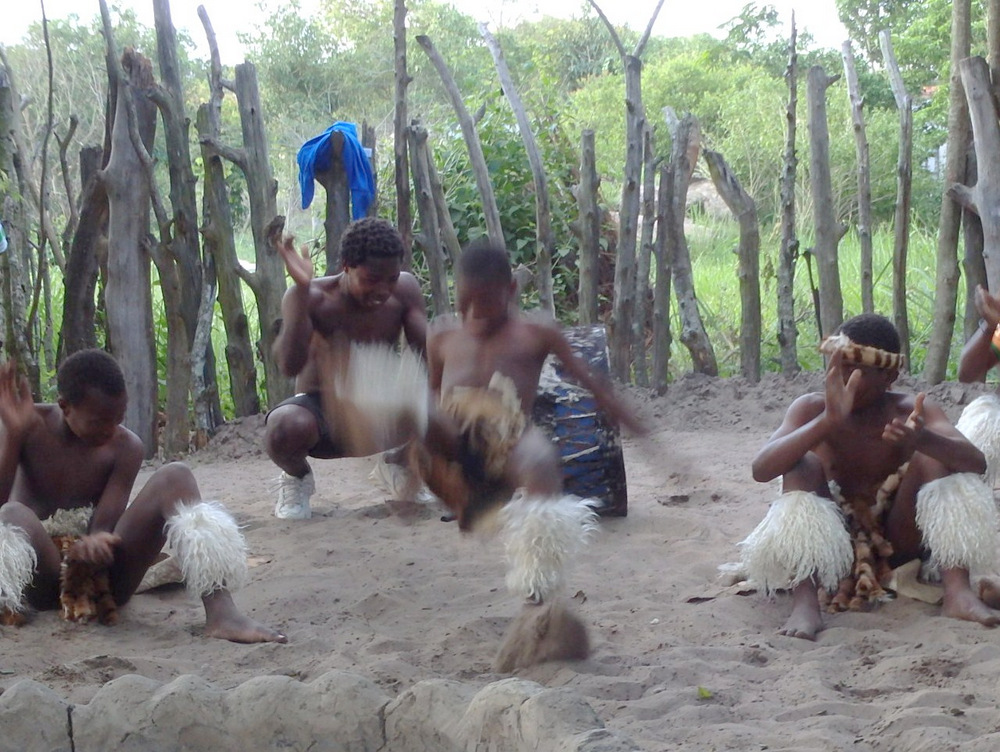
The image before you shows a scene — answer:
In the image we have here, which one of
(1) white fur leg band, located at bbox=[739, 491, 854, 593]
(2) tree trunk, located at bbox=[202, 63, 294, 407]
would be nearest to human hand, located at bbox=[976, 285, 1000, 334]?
(1) white fur leg band, located at bbox=[739, 491, 854, 593]

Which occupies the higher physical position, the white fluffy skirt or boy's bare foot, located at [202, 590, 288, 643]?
the white fluffy skirt

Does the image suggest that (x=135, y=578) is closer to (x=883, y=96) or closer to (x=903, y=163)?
(x=903, y=163)

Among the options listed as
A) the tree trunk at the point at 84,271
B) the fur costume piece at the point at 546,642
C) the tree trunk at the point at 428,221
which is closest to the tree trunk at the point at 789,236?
the tree trunk at the point at 428,221

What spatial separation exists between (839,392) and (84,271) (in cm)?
434

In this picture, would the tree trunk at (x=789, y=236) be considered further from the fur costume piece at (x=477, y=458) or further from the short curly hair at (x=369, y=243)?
the fur costume piece at (x=477, y=458)

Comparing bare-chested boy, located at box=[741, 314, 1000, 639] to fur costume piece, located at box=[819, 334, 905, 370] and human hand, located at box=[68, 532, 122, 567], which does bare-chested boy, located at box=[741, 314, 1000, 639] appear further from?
human hand, located at box=[68, 532, 122, 567]

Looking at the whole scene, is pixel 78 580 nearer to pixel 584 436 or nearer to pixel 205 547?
pixel 205 547

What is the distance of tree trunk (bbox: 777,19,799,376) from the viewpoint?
6215 mm

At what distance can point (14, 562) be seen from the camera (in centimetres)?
312

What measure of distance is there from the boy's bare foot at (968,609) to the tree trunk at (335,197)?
3.75m

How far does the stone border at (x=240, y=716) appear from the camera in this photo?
2.21 meters

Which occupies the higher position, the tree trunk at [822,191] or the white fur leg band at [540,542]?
the tree trunk at [822,191]

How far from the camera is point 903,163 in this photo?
6.14 m

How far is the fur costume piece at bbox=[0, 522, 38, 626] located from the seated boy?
1.14 m
